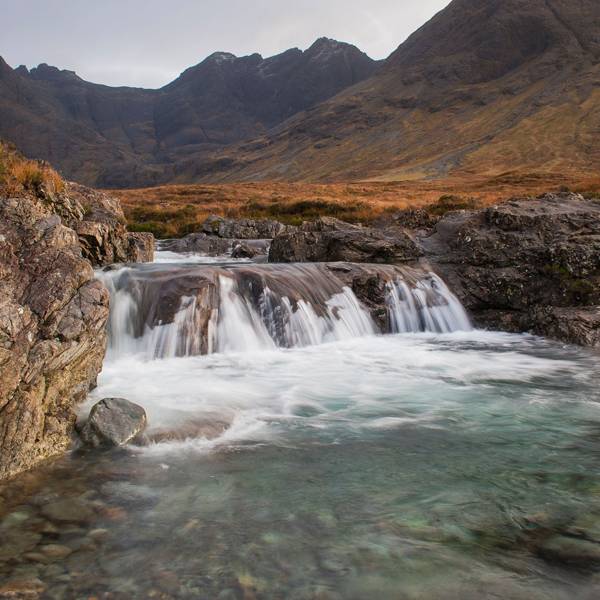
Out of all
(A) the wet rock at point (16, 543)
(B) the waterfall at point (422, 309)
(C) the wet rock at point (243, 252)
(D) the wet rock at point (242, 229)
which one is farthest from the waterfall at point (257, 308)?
(D) the wet rock at point (242, 229)

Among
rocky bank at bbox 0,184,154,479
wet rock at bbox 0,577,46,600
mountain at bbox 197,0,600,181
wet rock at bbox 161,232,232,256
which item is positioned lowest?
wet rock at bbox 0,577,46,600

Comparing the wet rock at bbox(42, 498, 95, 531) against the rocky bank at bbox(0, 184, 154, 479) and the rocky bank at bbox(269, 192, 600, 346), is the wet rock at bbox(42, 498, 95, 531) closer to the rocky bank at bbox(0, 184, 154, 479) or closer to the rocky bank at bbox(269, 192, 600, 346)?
the rocky bank at bbox(0, 184, 154, 479)

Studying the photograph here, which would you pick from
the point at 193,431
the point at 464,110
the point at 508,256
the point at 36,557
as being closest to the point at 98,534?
the point at 36,557

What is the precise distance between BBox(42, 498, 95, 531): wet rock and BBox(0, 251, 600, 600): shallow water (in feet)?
0.06

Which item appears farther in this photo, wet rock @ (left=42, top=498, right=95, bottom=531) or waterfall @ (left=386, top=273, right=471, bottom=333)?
waterfall @ (left=386, top=273, right=471, bottom=333)

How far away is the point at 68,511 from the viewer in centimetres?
424

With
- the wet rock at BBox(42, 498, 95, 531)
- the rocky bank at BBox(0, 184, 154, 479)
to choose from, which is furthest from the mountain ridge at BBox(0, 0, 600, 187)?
the wet rock at BBox(42, 498, 95, 531)

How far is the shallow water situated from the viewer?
3.43 metres

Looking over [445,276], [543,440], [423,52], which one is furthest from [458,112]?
[543,440]

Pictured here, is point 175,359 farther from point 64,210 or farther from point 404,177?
point 404,177

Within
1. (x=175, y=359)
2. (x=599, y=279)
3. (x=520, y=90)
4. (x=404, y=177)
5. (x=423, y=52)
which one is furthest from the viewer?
(x=423, y=52)

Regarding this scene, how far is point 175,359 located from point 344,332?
4.17m

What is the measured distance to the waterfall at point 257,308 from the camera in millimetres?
10125

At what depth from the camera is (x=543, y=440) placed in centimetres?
595
